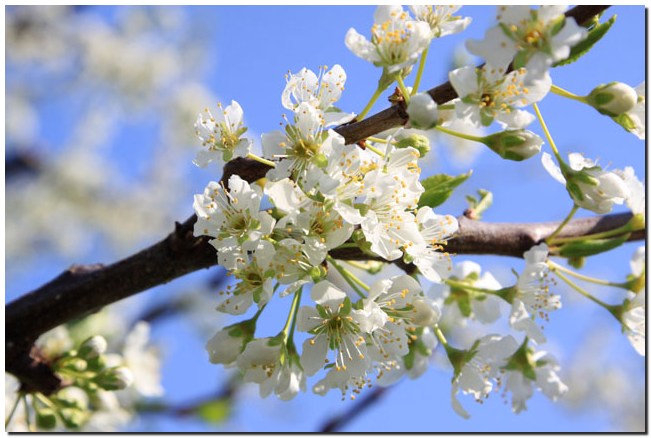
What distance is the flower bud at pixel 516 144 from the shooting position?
1.44 meters

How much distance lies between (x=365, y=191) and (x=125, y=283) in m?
0.74

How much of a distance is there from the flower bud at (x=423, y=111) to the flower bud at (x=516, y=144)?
0.21m

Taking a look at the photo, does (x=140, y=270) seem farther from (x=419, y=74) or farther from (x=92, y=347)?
(x=419, y=74)

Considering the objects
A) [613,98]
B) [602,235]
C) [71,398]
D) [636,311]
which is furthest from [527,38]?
[71,398]

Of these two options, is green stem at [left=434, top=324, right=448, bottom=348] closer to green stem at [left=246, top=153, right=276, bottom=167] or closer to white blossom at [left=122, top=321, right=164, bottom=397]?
green stem at [left=246, top=153, right=276, bottom=167]

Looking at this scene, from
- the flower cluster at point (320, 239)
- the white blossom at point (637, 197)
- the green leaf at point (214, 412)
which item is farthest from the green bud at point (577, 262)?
the green leaf at point (214, 412)

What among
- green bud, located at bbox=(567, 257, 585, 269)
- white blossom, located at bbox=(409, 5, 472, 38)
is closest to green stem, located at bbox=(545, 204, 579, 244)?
green bud, located at bbox=(567, 257, 585, 269)

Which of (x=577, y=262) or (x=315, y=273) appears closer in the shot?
(x=315, y=273)

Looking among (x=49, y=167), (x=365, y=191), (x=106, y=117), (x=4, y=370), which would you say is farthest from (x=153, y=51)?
(x=365, y=191)

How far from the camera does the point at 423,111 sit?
1341 mm

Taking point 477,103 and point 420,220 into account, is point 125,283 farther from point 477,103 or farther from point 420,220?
point 477,103

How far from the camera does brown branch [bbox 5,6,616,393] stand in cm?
169

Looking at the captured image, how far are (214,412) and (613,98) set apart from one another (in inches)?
109

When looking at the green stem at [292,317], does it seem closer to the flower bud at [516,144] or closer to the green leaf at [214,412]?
the flower bud at [516,144]
